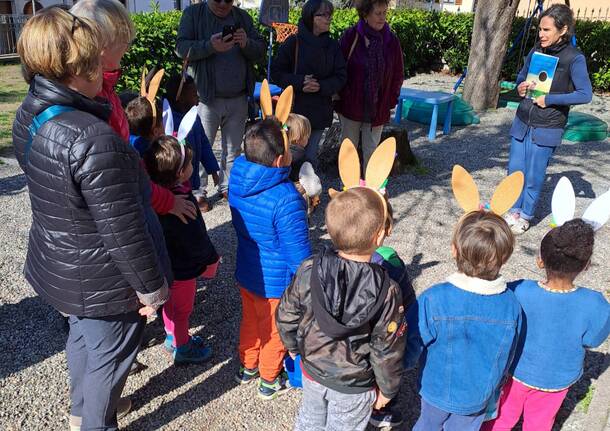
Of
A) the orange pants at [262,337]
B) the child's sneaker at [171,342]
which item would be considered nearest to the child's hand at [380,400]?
the orange pants at [262,337]

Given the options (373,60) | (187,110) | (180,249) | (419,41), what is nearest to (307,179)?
(187,110)

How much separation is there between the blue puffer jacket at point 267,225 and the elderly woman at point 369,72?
8.15ft

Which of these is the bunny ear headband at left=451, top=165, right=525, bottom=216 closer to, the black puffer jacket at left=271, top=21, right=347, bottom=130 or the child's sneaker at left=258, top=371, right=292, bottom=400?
the child's sneaker at left=258, top=371, right=292, bottom=400

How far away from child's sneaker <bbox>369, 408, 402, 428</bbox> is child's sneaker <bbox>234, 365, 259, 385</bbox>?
0.64m

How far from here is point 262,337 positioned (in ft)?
8.62

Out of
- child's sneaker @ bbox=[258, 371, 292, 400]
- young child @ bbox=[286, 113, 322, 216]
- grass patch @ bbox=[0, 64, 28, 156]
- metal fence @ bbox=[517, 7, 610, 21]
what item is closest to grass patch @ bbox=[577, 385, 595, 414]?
child's sneaker @ bbox=[258, 371, 292, 400]

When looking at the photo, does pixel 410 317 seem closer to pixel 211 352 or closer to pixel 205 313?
pixel 211 352

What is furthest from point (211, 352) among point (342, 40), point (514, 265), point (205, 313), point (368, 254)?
point (342, 40)

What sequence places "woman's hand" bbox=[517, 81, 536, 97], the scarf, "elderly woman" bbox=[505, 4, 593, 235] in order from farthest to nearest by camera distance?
the scarf < "woman's hand" bbox=[517, 81, 536, 97] < "elderly woman" bbox=[505, 4, 593, 235]

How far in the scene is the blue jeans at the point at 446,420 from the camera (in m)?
2.07

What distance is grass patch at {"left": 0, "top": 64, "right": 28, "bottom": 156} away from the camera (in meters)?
6.66

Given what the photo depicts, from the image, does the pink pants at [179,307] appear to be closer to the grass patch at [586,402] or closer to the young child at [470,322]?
the young child at [470,322]

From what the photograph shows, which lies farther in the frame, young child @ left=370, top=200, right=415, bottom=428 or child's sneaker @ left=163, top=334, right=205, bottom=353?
child's sneaker @ left=163, top=334, right=205, bottom=353

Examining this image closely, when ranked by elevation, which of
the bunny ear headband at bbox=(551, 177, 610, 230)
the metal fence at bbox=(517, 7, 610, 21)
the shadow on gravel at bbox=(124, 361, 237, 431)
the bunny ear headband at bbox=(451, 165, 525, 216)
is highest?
the metal fence at bbox=(517, 7, 610, 21)
